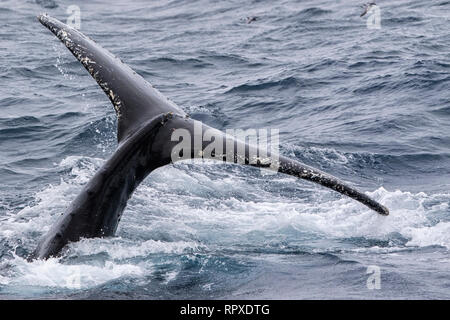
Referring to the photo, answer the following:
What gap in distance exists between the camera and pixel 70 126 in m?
17.2

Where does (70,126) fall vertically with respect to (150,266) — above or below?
above

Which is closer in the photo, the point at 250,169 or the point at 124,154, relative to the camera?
the point at 124,154

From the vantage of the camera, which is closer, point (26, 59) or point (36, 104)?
point (36, 104)

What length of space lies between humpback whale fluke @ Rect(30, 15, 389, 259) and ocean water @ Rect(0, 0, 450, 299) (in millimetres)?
201

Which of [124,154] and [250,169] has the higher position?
[250,169]

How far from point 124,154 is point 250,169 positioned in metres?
5.15

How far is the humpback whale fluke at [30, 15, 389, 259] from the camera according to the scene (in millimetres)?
8266

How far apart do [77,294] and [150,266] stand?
107 centimetres

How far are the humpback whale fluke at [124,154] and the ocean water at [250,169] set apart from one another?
0.20 m

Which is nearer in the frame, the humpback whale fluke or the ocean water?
the humpback whale fluke

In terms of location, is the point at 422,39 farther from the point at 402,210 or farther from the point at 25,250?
the point at 25,250

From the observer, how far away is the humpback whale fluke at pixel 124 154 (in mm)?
8266

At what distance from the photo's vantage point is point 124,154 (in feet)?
27.5

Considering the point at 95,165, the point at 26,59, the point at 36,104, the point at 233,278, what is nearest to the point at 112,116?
the point at 36,104
